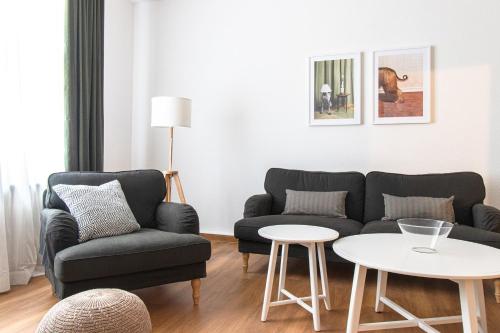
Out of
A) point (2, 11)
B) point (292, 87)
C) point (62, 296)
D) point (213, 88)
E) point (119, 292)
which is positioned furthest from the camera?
point (213, 88)

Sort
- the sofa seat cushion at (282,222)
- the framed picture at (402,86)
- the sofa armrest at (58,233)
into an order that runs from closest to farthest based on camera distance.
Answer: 1. the sofa armrest at (58,233)
2. the sofa seat cushion at (282,222)
3. the framed picture at (402,86)

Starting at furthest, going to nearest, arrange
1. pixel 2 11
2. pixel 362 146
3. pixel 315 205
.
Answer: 1. pixel 362 146
2. pixel 315 205
3. pixel 2 11

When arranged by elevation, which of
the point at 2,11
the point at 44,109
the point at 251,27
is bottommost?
the point at 44,109

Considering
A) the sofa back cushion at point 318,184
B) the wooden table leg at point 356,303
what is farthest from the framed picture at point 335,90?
the wooden table leg at point 356,303

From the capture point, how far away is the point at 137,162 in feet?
14.4

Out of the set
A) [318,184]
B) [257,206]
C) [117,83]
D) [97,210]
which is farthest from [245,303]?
[117,83]

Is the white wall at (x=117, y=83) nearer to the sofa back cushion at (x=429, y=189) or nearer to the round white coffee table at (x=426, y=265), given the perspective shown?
the sofa back cushion at (x=429, y=189)

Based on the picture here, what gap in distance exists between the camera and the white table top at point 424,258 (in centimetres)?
139

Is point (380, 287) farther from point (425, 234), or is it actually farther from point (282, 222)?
point (282, 222)

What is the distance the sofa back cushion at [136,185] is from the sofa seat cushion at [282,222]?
2.31 ft

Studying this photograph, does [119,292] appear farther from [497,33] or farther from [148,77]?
[497,33]

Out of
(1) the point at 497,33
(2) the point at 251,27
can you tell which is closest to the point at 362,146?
(1) the point at 497,33

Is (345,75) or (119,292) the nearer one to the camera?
(119,292)

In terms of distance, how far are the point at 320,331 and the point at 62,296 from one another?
1422 mm
